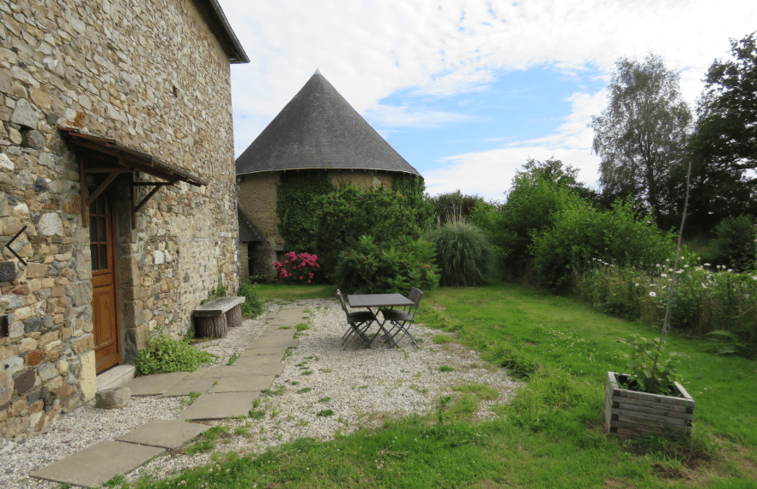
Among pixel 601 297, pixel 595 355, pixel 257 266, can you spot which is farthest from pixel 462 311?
pixel 257 266

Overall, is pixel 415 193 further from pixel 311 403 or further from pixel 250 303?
pixel 311 403

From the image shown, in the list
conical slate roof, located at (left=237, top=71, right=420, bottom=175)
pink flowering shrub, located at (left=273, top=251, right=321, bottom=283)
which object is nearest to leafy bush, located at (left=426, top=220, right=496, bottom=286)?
conical slate roof, located at (left=237, top=71, right=420, bottom=175)

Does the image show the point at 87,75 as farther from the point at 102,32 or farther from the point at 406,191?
the point at 406,191

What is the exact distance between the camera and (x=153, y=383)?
453 centimetres

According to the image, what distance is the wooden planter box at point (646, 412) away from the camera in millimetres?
2975

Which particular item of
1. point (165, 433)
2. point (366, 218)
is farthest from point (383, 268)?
point (165, 433)

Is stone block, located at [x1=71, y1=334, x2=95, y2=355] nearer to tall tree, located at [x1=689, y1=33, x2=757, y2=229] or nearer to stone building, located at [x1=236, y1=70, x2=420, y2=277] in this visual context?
stone building, located at [x1=236, y1=70, x2=420, y2=277]

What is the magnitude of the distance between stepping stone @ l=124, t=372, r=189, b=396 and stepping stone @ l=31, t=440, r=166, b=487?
1.12 metres

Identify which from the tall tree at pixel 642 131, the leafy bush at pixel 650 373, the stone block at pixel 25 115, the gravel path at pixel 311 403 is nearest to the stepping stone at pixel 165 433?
the gravel path at pixel 311 403

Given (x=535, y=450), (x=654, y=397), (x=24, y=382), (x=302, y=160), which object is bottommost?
(x=535, y=450)

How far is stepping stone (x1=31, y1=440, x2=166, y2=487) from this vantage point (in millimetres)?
2672

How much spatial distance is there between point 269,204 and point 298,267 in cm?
272

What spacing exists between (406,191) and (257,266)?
21.0ft

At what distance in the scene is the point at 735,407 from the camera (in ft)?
12.1
